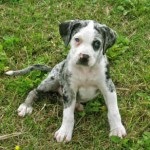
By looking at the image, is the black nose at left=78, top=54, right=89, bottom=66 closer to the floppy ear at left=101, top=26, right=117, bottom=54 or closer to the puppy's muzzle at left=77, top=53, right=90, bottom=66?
the puppy's muzzle at left=77, top=53, right=90, bottom=66

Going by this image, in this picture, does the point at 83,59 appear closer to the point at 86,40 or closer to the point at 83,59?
the point at 83,59

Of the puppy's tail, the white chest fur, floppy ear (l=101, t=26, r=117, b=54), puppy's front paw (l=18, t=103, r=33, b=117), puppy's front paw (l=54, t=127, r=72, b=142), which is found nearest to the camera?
floppy ear (l=101, t=26, r=117, b=54)

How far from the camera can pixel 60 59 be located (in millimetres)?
7453

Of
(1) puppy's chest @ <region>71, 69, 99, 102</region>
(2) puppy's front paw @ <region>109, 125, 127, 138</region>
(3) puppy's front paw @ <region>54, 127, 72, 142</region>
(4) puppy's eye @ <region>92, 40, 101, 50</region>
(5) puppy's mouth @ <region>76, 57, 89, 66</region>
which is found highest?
(4) puppy's eye @ <region>92, 40, 101, 50</region>

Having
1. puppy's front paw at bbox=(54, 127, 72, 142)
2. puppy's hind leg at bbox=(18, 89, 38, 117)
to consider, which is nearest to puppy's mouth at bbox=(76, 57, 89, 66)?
puppy's front paw at bbox=(54, 127, 72, 142)

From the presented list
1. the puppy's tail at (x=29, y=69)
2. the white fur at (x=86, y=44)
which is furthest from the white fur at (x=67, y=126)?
the puppy's tail at (x=29, y=69)

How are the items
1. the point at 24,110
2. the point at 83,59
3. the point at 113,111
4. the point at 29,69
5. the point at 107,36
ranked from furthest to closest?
the point at 29,69 → the point at 24,110 → the point at 113,111 → the point at 107,36 → the point at 83,59

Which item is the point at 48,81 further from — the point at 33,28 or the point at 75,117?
the point at 33,28

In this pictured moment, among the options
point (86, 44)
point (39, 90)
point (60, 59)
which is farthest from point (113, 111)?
point (60, 59)

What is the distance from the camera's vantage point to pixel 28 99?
646 centimetres

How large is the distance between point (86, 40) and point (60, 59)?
204 centimetres

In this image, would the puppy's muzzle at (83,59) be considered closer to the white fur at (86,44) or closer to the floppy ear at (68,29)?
the white fur at (86,44)

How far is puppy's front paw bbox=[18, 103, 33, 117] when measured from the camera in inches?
250

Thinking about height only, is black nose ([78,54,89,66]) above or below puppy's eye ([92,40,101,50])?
below
